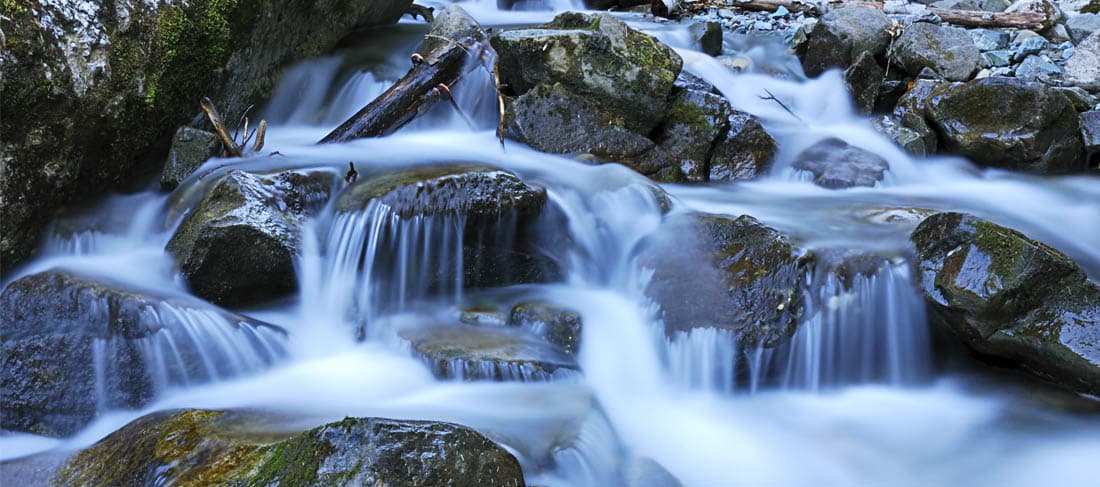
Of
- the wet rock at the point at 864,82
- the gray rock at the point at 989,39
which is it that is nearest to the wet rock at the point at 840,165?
the wet rock at the point at 864,82

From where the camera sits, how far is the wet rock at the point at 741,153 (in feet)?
21.4

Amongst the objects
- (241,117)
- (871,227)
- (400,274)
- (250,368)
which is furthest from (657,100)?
(250,368)

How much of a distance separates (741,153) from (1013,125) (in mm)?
2352

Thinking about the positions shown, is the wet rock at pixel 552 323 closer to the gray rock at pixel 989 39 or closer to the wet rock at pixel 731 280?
the wet rock at pixel 731 280

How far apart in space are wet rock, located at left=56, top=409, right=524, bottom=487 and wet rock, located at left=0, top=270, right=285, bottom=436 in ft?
2.13

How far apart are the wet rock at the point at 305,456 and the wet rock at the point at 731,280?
1.99 m

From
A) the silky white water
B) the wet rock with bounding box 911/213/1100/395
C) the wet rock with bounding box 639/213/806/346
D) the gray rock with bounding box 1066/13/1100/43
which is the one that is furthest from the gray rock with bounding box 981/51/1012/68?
the wet rock with bounding box 639/213/806/346

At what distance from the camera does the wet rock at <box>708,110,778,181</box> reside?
6.53 m

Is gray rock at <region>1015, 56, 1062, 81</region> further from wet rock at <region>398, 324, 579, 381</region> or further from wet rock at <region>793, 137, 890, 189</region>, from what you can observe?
wet rock at <region>398, 324, 579, 381</region>

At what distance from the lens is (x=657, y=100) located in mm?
6281

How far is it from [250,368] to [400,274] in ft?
3.36

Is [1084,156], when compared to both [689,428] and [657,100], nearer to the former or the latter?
[657,100]

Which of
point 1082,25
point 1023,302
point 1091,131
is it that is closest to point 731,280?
point 1023,302

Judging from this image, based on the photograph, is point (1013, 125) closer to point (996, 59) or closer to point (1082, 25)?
point (996, 59)
